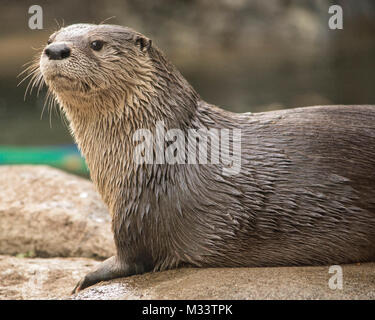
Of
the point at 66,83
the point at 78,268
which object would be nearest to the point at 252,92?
the point at 78,268

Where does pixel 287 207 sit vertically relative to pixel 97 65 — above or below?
below

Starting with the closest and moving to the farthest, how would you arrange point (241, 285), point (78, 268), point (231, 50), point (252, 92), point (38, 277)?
point (241, 285), point (38, 277), point (78, 268), point (252, 92), point (231, 50)

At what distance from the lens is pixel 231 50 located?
32.7ft

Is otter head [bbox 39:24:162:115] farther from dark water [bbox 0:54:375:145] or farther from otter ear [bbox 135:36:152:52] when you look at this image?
dark water [bbox 0:54:375:145]

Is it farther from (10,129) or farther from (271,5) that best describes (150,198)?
(271,5)

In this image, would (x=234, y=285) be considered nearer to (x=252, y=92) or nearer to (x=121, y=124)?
(x=121, y=124)

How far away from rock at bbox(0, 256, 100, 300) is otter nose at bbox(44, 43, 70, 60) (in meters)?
1.22

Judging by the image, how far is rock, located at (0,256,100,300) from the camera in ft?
10.1

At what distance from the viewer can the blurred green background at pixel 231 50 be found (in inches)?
327

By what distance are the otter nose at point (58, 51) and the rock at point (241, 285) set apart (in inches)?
44.3

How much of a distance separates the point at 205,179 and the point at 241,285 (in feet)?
1.80

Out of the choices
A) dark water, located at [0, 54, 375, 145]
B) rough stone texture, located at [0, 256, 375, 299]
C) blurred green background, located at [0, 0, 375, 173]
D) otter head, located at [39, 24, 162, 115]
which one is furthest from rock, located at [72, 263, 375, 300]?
dark water, located at [0, 54, 375, 145]

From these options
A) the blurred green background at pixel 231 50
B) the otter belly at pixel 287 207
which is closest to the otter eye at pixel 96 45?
the otter belly at pixel 287 207

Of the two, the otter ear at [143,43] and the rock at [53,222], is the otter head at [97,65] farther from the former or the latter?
the rock at [53,222]
